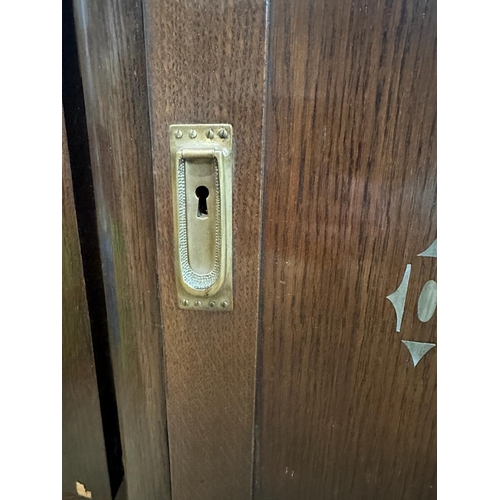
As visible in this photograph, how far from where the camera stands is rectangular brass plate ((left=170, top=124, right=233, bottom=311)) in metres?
0.33

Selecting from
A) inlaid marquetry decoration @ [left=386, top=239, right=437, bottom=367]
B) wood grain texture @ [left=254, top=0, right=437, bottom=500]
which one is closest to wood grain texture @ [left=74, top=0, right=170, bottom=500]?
wood grain texture @ [left=254, top=0, right=437, bottom=500]

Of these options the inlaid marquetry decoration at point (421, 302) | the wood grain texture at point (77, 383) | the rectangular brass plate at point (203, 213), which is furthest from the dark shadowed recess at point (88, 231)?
the inlaid marquetry decoration at point (421, 302)

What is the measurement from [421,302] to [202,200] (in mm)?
251

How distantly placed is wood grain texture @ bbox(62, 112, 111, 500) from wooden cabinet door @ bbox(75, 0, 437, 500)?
0.10 feet

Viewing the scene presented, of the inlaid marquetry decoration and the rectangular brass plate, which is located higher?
the rectangular brass plate

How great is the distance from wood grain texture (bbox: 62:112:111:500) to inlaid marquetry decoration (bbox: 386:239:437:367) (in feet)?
1.13

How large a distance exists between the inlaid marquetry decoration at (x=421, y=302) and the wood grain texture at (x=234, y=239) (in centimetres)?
15

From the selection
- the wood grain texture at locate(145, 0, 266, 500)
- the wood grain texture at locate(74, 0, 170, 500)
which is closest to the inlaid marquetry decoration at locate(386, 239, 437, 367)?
the wood grain texture at locate(145, 0, 266, 500)

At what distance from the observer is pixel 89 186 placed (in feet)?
1.25

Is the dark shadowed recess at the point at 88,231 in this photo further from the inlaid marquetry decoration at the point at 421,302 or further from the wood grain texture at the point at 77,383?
the inlaid marquetry decoration at the point at 421,302

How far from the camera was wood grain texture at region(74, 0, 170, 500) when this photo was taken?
0.34 meters

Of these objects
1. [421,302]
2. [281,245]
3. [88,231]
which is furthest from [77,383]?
[421,302]

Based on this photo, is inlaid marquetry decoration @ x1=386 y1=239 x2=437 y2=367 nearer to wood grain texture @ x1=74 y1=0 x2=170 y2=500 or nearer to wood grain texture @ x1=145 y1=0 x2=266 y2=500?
wood grain texture @ x1=145 y1=0 x2=266 y2=500

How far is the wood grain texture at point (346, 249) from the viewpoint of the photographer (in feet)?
1.06
